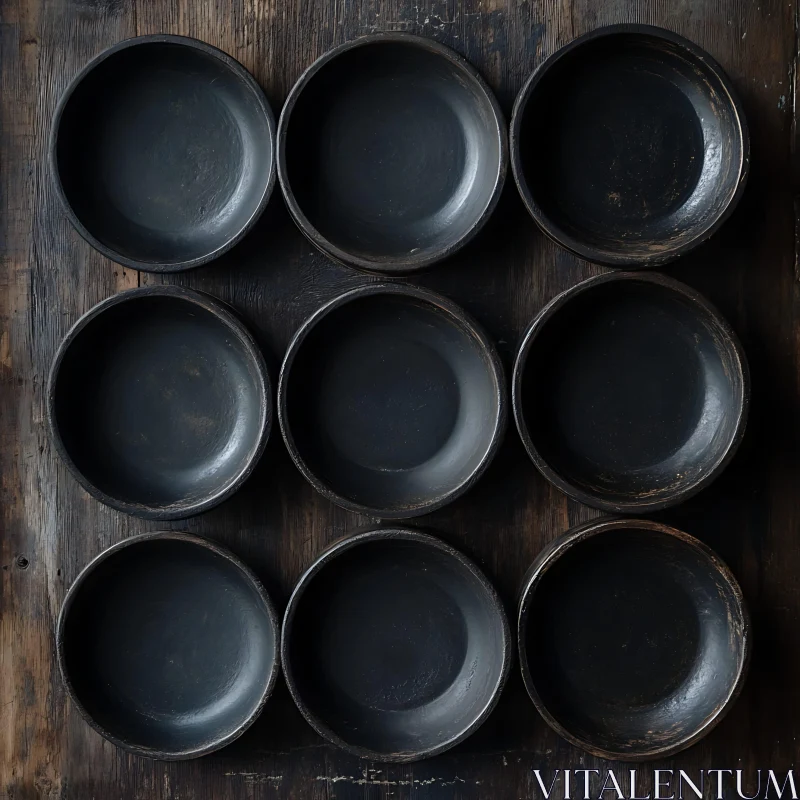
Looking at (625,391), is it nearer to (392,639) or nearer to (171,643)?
(392,639)

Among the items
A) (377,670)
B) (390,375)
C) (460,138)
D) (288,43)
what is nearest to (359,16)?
(288,43)

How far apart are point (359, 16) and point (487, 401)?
A: 720 mm

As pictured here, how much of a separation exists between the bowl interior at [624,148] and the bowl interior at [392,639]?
26.4 inches

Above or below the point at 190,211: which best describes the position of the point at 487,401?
below

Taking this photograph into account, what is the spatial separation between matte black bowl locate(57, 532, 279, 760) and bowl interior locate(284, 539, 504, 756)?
11cm

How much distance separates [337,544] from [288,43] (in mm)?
890

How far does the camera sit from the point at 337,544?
4.37ft

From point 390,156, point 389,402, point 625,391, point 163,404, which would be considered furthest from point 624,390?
point 163,404

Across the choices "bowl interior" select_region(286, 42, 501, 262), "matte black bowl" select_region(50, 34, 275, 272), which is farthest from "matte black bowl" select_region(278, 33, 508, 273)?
"matte black bowl" select_region(50, 34, 275, 272)

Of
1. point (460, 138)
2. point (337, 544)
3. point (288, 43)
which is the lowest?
point (337, 544)

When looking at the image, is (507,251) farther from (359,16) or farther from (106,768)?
(106,768)

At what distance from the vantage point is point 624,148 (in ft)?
4.45

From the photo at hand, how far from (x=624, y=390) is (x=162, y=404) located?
0.82 meters

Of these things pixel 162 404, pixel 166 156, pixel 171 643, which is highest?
pixel 166 156
